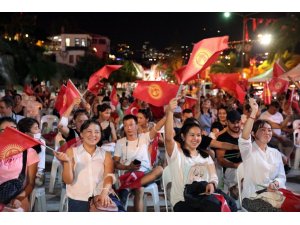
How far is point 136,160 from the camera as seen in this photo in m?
5.54

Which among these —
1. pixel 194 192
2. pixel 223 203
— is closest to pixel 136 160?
pixel 194 192

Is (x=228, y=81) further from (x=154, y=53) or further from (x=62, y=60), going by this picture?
(x=154, y=53)

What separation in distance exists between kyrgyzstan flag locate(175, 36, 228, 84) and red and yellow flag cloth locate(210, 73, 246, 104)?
437 cm

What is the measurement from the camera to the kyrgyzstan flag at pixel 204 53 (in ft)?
16.1

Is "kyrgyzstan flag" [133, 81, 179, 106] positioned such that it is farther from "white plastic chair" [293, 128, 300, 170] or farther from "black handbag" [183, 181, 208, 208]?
"white plastic chair" [293, 128, 300, 170]

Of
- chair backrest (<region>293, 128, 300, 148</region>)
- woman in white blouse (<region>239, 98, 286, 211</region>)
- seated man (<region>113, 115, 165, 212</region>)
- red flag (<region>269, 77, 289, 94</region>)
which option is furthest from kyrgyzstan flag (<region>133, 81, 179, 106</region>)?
red flag (<region>269, 77, 289, 94</region>)

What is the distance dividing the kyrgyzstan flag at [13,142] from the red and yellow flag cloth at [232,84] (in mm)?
5978

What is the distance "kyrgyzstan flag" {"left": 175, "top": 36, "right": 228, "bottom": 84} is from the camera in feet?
16.1

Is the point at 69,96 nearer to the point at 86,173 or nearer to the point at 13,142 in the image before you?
the point at 86,173

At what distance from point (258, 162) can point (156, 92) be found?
2.22m

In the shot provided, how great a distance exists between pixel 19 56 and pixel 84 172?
30.7 meters

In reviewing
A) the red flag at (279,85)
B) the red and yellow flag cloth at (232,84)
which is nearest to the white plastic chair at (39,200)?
the red and yellow flag cloth at (232,84)

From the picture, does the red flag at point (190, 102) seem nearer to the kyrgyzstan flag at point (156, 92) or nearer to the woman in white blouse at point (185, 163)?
the kyrgyzstan flag at point (156, 92)
